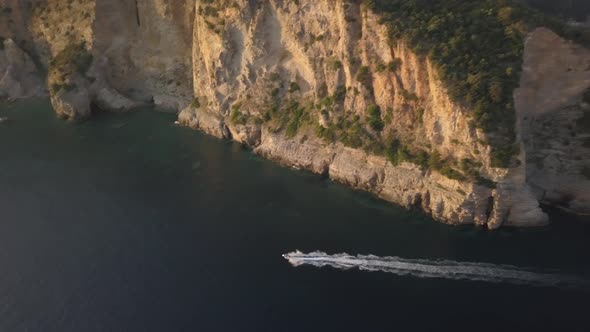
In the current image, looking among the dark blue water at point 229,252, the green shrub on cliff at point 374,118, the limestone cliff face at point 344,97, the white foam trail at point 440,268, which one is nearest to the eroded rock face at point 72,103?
the dark blue water at point 229,252

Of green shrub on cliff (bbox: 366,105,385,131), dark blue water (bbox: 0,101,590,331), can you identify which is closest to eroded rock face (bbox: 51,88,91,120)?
dark blue water (bbox: 0,101,590,331)

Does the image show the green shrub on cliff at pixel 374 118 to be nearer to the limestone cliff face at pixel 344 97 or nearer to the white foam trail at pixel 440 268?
the limestone cliff face at pixel 344 97

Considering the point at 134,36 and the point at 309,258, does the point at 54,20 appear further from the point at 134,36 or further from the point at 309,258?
the point at 309,258

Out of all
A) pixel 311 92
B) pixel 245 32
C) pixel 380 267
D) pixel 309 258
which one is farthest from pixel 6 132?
pixel 380 267

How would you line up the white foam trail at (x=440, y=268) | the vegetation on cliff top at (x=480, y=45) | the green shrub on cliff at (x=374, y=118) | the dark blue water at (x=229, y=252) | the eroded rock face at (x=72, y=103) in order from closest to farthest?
1. the dark blue water at (x=229, y=252)
2. the white foam trail at (x=440, y=268)
3. the vegetation on cliff top at (x=480, y=45)
4. the green shrub on cliff at (x=374, y=118)
5. the eroded rock face at (x=72, y=103)

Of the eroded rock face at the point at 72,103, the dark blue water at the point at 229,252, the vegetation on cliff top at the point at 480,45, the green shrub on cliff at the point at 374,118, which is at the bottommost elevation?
the dark blue water at the point at 229,252

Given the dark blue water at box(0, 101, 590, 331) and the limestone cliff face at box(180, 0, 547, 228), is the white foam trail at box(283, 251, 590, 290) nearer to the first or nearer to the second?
the dark blue water at box(0, 101, 590, 331)
